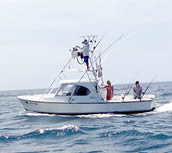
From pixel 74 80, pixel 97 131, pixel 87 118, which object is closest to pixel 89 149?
pixel 97 131

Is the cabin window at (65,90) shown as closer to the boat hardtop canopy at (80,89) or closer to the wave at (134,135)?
the boat hardtop canopy at (80,89)

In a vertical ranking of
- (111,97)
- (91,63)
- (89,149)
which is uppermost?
(91,63)

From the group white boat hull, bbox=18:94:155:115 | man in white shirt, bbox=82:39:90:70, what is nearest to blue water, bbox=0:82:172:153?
white boat hull, bbox=18:94:155:115

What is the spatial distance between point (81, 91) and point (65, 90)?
98 cm

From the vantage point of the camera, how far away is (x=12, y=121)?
21281 millimetres

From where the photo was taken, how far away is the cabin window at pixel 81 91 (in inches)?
829

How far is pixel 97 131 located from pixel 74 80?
19.8ft

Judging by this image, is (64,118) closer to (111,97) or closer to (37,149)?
(111,97)

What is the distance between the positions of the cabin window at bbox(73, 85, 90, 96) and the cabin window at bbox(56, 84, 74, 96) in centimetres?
27

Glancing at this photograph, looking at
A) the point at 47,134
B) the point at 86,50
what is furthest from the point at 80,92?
the point at 47,134

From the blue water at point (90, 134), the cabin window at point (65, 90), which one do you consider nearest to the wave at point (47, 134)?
the blue water at point (90, 134)

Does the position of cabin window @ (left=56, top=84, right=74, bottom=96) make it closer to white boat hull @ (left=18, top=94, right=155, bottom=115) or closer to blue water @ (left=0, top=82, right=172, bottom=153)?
white boat hull @ (left=18, top=94, right=155, bottom=115)

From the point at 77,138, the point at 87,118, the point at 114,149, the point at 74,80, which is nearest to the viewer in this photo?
the point at 114,149

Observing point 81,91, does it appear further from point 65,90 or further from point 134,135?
point 134,135
